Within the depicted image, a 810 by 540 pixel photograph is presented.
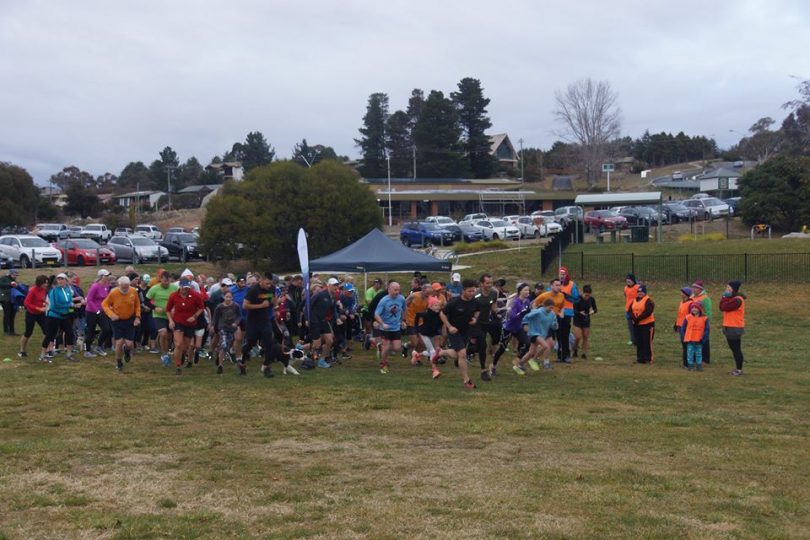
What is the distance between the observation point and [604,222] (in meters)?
52.4

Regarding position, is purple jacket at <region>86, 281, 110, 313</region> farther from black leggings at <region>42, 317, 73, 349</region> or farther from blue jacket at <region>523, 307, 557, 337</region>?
blue jacket at <region>523, 307, 557, 337</region>

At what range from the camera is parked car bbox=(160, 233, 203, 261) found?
4544cm

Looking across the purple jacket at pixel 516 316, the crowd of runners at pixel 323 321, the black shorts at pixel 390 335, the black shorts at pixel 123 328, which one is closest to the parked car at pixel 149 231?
the crowd of runners at pixel 323 321

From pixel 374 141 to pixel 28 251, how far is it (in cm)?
6610

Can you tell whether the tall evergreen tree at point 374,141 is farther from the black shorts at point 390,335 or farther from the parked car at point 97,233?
the black shorts at point 390,335

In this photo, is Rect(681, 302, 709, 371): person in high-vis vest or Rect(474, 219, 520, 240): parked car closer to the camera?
Rect(681, 302, 709, 371): person in high-vis vest

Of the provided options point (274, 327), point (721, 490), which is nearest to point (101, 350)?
point (274, 327)

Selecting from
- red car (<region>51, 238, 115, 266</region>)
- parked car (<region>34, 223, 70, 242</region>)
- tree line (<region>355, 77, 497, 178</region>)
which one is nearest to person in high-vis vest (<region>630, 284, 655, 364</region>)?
red car (<region>51, 238, 115, 266</region>)

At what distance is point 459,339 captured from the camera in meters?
12.8

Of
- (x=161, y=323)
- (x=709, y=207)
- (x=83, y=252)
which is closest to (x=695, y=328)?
(x=161, y=323)

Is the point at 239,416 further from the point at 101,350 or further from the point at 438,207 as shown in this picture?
the point at 438,207

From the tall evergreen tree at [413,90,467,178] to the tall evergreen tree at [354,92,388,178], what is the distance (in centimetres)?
783

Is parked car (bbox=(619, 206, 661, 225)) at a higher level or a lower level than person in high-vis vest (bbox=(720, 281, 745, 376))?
higher

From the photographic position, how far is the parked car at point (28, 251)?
40.4 m
